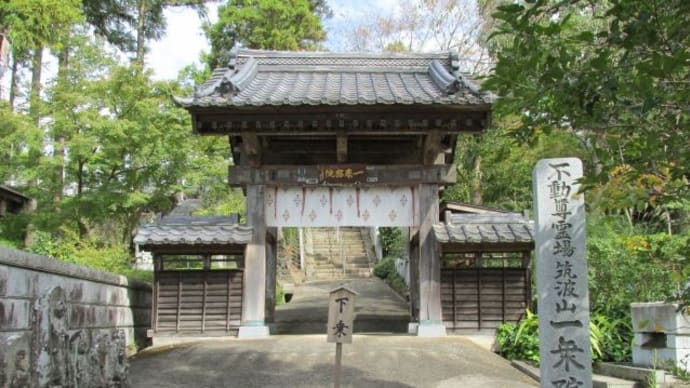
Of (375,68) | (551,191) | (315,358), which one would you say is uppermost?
(375,68)

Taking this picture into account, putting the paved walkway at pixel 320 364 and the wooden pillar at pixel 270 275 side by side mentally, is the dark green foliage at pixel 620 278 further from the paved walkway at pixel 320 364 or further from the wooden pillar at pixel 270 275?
the wooden pillar at pixel 270 275

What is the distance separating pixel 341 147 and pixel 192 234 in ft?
11.0

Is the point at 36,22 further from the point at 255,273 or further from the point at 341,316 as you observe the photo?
the point at 341,316

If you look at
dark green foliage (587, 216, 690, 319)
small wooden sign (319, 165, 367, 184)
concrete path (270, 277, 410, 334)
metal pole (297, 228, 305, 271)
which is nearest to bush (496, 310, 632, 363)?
dark green foliage (587, 216, 690, 319)

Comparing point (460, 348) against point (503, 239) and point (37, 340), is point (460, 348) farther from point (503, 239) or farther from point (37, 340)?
point (37, 340)

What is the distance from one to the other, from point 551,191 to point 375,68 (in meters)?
7.82

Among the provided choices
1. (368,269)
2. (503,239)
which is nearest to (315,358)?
(503,239)

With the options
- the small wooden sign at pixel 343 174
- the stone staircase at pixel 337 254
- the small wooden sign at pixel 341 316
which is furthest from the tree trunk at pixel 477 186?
the small wooden sign at pixel 341 316

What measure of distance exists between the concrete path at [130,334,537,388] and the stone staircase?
58.7 feet

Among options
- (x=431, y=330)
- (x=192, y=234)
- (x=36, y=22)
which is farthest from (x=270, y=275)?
(x=36, y=22)

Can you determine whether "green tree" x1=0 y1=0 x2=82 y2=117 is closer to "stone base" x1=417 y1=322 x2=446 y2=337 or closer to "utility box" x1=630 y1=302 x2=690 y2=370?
"stone base" x1=417 y1=322 x2=446 y2=337

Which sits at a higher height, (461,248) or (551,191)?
(551,191)

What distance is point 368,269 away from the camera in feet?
94.5

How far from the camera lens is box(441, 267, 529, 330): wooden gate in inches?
445
